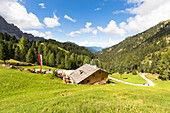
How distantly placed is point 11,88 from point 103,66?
13134 cm

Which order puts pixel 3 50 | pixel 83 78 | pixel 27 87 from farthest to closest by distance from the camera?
1. pixel 3 50
2. pixel 83 78
3. pixel 27 87

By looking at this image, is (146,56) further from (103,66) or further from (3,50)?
(3,50)

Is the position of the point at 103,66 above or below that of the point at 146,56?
below

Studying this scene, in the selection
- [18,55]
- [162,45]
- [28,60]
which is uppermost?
[162,45]

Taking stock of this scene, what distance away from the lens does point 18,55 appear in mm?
66125

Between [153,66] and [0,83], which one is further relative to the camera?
[153,66]

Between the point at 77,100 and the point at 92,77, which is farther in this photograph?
the point at 92,77

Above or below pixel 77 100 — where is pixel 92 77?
below

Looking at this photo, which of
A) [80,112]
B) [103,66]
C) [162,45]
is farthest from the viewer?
[162,45]

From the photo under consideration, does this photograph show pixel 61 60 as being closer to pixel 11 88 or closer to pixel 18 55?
pixel 18 55

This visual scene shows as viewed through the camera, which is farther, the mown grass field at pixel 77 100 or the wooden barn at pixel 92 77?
the wooden barn at pixel 92 77

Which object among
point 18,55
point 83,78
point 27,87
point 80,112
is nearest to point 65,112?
point 80,112

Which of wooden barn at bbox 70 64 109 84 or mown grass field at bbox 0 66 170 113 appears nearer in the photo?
mown grass field at bbox 0 66 170 113

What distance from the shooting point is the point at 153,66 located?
313 ft
